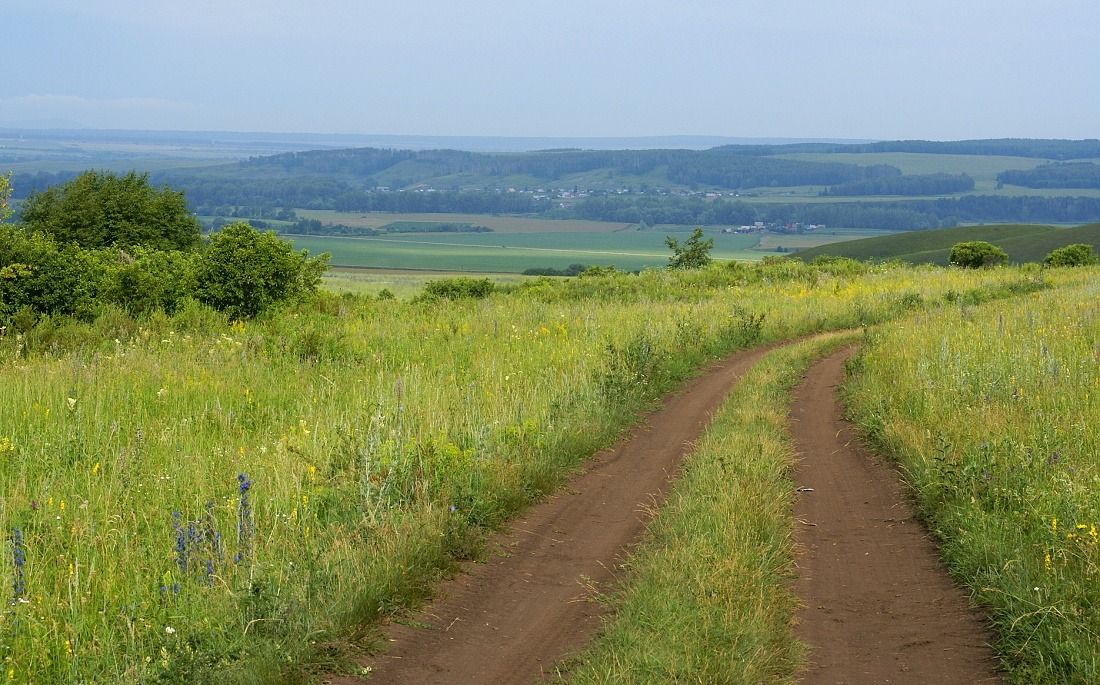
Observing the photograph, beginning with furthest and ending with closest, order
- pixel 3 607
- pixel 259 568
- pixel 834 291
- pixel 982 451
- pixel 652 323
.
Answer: pixel 834 291
pixel 652 323
pixel 982 451
pixel 259 568
pixel 3 607

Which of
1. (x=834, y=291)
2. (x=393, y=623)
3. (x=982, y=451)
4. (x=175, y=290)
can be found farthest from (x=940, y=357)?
(x=834, y=291)

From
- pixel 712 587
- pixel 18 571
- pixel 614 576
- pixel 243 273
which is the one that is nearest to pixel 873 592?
pixel 712 587

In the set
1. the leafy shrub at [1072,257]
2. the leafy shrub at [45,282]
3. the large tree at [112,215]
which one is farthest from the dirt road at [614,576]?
the leafy shrub at [1072,257]

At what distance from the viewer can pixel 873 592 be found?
6.13 m

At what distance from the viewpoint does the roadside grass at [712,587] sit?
190 inches

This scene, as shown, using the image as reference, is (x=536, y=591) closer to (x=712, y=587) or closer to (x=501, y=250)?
(x=712, y=587)

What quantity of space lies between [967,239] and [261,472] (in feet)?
386

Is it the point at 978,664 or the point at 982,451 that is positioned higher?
the point at 982,451

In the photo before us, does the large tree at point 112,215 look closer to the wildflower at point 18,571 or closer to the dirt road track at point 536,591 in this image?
the dirt road track at point 536,591

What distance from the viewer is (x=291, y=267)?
18750mm

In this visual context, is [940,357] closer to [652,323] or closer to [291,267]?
[652,323]

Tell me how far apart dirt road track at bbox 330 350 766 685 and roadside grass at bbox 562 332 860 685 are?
220mm

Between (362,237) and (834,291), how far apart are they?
509ft

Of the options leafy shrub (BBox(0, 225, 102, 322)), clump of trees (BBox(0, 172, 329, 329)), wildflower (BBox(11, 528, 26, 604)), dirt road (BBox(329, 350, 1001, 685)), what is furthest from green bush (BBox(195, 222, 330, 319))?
wildflower (BBox(11, 528, 26, 604))
